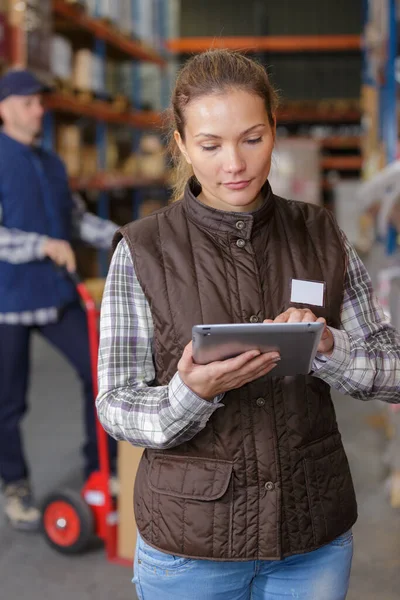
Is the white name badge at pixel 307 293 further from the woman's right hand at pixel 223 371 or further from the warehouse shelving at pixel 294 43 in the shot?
the warehouse shelving at pixel 294 43

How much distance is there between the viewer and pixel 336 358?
4.29 ft

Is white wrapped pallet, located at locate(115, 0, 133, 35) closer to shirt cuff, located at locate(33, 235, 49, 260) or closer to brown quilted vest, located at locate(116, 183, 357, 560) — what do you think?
shirt cuff, located at locate(33, 235, 49, 260)

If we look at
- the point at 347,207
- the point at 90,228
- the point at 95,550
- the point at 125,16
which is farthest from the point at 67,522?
the point at 347,207

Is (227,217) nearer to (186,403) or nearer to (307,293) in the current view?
(307,293)

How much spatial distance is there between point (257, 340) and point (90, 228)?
2.42m

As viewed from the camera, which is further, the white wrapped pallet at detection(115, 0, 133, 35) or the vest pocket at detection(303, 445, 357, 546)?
the white wrapped pallet at detection(115, 0, 133, 35)

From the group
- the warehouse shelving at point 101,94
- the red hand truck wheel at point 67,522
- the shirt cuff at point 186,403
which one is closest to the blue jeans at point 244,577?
the shirt cuff at point 186,403

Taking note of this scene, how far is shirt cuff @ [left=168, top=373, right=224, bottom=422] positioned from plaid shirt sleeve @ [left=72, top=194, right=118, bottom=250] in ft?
7.21

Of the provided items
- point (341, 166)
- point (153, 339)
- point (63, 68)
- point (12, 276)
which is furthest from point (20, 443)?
point (341, 166)

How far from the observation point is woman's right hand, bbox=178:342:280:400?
1.17m

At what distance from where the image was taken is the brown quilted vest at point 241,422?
1.30 metres

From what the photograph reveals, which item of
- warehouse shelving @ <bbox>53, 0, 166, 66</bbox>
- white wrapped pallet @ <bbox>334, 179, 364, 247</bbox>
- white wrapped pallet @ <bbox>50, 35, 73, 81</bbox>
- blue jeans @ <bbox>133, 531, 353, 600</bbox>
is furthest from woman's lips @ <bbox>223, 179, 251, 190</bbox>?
white wrapped pallet @ <bbox>334, 179, 364, 247</bbox>

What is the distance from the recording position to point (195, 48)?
13.6m

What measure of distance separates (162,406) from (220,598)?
333 mm
